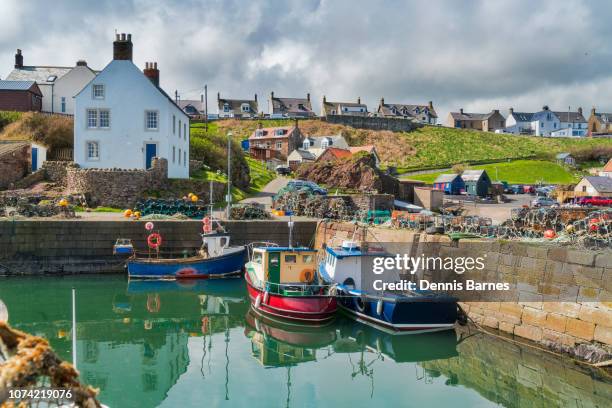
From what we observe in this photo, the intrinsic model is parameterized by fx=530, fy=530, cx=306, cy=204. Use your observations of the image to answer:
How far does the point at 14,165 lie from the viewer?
34031 mm

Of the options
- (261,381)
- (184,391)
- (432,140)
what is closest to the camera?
(184,391)

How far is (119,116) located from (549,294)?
28.2 metres

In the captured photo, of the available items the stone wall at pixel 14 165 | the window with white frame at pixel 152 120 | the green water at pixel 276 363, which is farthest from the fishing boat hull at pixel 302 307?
the stone wall at pixel 14 165

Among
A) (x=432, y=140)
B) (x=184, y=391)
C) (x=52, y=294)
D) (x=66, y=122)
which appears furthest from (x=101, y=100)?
(x=432, y=140)

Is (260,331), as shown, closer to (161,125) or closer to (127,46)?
(161,125)

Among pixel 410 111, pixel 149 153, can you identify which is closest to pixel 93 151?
pixel 149 153

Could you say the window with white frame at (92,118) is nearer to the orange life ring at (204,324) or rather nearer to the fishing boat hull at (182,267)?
the fishing boat hull at (182,267)

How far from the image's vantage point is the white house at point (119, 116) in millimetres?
34156

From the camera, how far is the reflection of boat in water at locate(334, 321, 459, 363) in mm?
15414

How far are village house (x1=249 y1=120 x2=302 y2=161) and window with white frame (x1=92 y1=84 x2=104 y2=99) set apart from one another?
30644 mm

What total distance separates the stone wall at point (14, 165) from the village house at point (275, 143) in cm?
3143

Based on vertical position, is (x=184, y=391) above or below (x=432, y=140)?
below

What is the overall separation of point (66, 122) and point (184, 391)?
33.2m

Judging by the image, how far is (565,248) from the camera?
15.1 metres
